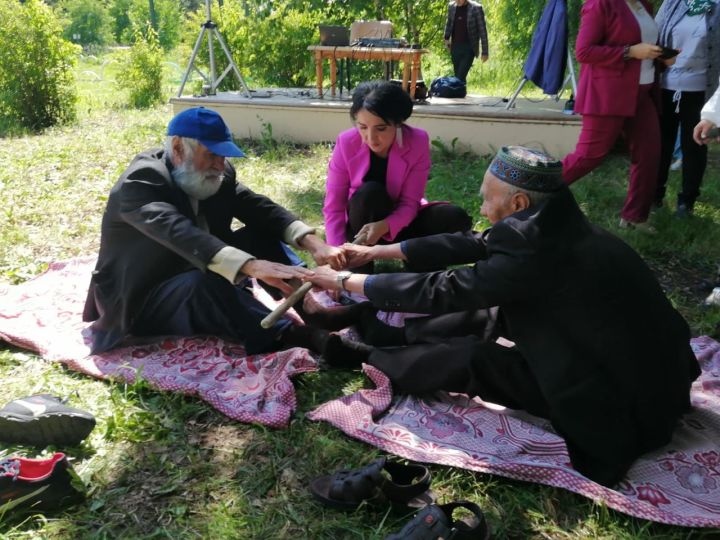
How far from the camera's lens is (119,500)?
88.7 inches

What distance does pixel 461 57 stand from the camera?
30.1ft

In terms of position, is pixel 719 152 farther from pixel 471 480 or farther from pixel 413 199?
pixel 471 480

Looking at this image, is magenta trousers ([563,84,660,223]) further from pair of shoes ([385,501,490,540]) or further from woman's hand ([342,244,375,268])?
pair of shoes ([385,501,490,540])

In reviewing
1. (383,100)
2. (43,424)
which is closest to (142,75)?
(383,100)

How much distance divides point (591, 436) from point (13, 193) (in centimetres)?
558

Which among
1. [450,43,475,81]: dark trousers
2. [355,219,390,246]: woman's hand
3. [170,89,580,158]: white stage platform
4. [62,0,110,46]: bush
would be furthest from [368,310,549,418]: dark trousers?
[62,0,110,46]: bush

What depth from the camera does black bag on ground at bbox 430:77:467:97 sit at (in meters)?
8.44

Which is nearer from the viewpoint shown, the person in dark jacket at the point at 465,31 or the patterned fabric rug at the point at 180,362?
the patterned fabric rug at the point at 180,362

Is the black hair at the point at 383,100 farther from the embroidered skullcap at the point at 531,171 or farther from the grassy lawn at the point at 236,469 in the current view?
the grassy lawn at the point at 236,469

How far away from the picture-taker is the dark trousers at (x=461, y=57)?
910 centimetres

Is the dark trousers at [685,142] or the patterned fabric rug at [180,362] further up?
the dark trousers at [685,142]

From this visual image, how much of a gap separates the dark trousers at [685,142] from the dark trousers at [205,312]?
3391mm

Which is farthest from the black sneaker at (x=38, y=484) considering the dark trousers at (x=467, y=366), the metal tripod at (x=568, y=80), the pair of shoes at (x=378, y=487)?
the metal tripod at (x=568, y=80)

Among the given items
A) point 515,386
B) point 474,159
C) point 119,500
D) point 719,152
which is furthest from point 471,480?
point 719,152
